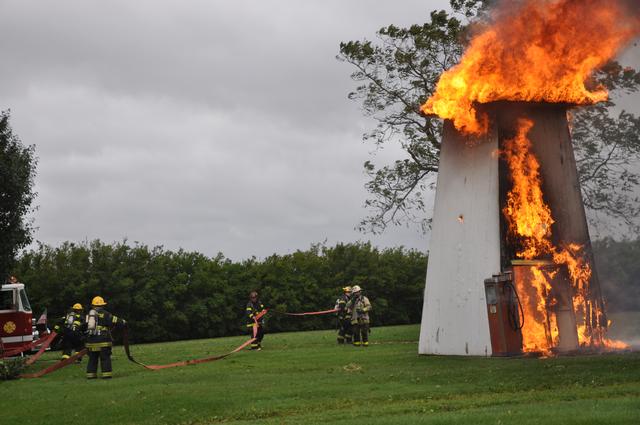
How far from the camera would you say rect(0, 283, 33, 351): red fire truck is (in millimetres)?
31453

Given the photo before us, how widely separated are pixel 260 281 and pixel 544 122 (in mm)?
29935

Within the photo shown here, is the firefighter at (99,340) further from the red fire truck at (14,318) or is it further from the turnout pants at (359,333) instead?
the red fire truck at (14,318)

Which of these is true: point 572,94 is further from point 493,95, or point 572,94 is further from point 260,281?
point 260,281

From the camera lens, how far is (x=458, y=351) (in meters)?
21.1

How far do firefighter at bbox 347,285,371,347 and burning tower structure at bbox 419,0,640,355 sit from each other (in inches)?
197

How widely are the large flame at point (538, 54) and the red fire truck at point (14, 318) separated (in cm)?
1958

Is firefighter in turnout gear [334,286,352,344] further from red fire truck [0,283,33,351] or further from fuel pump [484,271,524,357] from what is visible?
red fire truck [0,283,33,351]

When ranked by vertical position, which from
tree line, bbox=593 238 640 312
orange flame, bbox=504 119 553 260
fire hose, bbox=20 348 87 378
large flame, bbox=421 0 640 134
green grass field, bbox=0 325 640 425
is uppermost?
large flame, bbox=421 0 640 134

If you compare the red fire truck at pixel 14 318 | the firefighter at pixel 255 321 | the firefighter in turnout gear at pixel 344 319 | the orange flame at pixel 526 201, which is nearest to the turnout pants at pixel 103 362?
the firefighter at pixel 255 321

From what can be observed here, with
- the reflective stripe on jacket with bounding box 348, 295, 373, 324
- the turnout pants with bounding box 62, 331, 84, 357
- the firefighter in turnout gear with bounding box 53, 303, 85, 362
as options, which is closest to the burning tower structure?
the reflective stripe on jacket with bounding box 348, 295, 373, 324

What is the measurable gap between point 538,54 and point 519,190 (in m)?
3.60

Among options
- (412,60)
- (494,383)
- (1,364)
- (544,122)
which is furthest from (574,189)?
(1,364)

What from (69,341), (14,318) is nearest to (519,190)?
(69,341)

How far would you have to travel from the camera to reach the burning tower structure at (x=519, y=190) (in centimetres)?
2056
